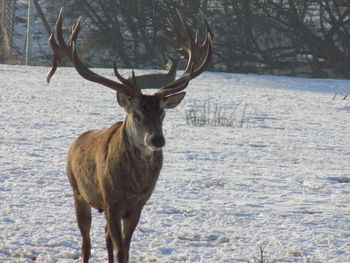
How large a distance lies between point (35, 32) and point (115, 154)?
91.9 feet

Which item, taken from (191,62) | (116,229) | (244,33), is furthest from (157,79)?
(116,229)

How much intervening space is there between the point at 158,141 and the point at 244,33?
76.4 ft

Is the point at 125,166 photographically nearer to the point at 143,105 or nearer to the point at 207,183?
the point at 143,105

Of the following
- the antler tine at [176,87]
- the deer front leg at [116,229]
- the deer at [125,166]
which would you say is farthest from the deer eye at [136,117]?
the deer front leg at [116,229]

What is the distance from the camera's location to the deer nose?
547 centimetres

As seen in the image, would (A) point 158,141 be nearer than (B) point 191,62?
Yes

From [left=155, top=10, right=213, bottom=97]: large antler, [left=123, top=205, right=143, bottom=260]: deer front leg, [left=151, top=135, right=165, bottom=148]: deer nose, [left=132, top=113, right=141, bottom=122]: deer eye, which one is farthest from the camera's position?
[left=155, top=10, right=213, bottom=97]: large antler

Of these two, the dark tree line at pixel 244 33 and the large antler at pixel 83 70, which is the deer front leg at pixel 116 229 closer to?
the large antler at pixel 83 70

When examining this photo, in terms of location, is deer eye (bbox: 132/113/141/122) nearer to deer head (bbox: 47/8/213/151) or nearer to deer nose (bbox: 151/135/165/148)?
deer head (bbox: 47/8/213/151)

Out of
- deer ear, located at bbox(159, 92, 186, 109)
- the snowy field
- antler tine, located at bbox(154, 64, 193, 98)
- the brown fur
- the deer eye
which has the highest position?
antler tine, located at bbox(154, 64, 193, 98)

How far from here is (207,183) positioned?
9062 mm

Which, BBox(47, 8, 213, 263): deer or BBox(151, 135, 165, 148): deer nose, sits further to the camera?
BBox(47, 8, 213, 263): deer

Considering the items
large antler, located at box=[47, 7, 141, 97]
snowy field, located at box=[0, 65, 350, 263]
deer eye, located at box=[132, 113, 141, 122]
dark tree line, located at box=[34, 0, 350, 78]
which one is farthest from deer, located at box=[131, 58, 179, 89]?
deer eye, located at box=[132, 113, 141, 122]

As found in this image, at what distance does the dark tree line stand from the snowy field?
35.8 ft
